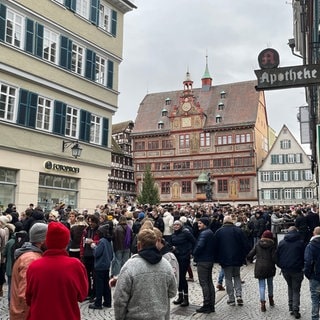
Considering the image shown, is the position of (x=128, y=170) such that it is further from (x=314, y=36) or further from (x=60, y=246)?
(x=60, y=246)

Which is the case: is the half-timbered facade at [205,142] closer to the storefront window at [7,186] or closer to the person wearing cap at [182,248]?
the storefront window at [7,186]

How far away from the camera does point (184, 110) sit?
67.3m

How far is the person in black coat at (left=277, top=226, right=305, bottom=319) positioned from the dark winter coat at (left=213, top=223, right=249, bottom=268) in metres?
0.88

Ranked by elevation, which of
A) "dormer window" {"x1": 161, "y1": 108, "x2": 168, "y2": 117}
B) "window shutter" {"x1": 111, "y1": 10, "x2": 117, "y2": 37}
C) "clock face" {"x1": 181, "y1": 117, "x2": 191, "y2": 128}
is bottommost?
"window shutter" {"x1": 111, "y1": 10, "x2": 117, "y2": 37}

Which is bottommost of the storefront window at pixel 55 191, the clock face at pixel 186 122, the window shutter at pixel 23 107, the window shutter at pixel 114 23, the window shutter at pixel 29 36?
the storefront window at pixel 55 191

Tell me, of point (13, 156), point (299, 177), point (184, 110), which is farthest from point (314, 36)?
point (184, 110)

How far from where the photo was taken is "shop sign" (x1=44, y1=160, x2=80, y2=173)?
1936cm

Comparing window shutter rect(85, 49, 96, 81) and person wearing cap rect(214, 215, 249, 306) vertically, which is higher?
window shutter rect(85, 49, 96, 81)

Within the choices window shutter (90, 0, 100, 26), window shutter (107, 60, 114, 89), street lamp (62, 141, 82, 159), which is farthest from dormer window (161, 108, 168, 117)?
street lamp (62, 141, 82, 159)

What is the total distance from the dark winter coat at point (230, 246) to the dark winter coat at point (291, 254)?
87cm

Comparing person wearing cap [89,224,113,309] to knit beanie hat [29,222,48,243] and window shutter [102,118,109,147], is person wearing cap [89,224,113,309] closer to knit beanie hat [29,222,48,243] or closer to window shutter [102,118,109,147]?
knit beanie hat [29,222,48,243]

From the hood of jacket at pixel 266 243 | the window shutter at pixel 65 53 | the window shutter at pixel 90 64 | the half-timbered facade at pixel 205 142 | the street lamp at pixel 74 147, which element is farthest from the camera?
the half-timbered facade at pixel 205 142

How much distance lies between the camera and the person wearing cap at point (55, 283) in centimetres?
376

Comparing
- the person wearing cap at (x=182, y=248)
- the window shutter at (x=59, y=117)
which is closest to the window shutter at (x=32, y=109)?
the window shutter at (x=59, y=117)
